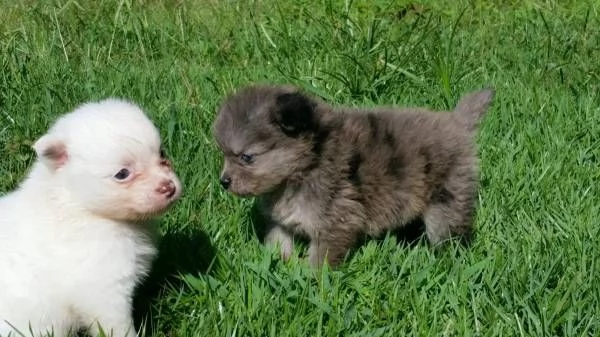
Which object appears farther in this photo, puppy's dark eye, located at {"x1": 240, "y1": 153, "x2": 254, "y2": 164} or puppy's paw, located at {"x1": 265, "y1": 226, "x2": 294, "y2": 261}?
puppy's paw, located at {"x1": 265, "y1": 226, "x2": 294, "y2": 261}

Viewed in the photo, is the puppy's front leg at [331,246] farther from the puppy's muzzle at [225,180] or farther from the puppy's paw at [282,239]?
the puppy's muzzle at [225,180]

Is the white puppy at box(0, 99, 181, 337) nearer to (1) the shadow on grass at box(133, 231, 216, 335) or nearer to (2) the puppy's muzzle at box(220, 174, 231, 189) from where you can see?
(1) the shadow on grass at box(133, 231, 216, 335)

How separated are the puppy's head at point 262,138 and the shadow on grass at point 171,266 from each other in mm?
351

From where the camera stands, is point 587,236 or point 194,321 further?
point 587,236

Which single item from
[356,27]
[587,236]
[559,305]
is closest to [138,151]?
[559,305]

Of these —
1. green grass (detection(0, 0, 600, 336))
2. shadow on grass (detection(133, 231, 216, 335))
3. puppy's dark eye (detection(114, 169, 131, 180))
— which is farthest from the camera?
shadow on grass (detection(133, 231, 216, 335))

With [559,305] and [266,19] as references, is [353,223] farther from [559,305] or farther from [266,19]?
[266,19]

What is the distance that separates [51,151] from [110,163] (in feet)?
0.83

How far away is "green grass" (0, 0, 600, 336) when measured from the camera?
14.5ft

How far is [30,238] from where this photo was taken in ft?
A: 13.3

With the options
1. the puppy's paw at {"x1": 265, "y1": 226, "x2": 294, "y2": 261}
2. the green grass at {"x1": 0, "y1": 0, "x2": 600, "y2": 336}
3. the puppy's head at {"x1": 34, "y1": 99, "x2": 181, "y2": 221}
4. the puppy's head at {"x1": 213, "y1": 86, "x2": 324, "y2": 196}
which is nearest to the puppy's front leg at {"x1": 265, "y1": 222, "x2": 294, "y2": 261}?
the puppy's paw at {"x1": 265, "y1": 226, "x2": 294, "y2": 261}

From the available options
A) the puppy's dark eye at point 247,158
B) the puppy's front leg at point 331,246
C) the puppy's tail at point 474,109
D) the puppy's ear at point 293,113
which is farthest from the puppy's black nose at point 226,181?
the puppy's tail at point 474,109

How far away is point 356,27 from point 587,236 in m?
3.25

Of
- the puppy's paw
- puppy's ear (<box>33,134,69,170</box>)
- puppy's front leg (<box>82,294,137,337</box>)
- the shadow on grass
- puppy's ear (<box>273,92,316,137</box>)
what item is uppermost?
puppy's ear (<box>33,134,69,170</box>)
